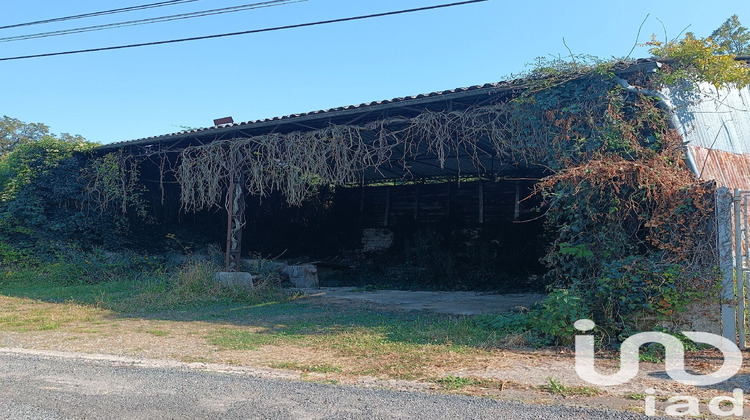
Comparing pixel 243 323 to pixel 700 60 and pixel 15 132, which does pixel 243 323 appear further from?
pixel 15 132

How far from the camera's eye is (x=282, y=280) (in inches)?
559

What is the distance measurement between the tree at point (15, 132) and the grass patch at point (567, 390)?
41.6 m

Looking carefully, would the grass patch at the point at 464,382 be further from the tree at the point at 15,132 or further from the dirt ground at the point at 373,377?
the tree at the point at 15,132

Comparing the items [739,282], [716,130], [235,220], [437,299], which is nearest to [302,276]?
[235,220]

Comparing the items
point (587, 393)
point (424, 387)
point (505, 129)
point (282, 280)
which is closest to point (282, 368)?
point (424, 387)

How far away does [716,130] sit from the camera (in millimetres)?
9195

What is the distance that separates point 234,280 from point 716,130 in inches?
351

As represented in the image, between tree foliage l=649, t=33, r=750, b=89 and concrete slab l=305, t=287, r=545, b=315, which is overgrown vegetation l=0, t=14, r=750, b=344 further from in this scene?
concrete slab l=305, t=287, r=545, b=315

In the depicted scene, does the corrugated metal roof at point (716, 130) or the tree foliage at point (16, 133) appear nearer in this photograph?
the corrugated metal roof at point (716, 130)

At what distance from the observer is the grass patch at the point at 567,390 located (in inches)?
189

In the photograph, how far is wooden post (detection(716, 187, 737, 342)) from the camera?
6371 mm

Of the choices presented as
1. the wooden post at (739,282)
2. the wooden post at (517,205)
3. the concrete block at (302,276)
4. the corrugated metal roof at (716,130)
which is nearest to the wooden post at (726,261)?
the wooden post at (739,282)

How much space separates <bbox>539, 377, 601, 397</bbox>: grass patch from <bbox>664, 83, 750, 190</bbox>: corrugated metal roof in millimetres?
4070

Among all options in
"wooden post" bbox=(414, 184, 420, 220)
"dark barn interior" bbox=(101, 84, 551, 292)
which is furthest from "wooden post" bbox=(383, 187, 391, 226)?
"wooden post" bbox=(414, 184, 420, 220)
